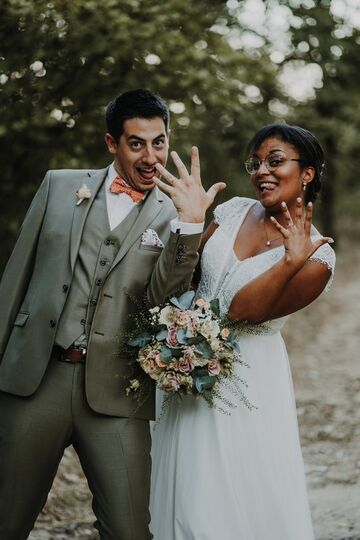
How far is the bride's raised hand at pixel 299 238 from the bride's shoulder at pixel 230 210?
545 mm

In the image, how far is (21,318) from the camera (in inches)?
139

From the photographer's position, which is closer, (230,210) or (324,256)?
(324,256)

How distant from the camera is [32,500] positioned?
11.2 ft

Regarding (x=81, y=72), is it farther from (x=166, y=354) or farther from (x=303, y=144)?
(x=166, y=354)

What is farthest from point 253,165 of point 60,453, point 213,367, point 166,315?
point 60,453

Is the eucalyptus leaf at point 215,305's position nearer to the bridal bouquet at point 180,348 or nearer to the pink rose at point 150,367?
the bridal bouquet at point 180,348

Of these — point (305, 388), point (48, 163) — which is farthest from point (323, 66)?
point (48, 163)

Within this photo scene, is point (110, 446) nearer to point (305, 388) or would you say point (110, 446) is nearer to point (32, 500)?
point (32, 500)

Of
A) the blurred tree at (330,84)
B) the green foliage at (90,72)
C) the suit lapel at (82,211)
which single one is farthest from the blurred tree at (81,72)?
the blurred tree at (330,84)

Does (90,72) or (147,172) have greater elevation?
(90,72)

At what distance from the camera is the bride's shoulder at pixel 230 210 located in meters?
4.10

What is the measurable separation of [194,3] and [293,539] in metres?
4.77

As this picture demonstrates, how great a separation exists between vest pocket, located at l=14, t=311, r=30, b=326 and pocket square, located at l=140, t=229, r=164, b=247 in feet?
1.96

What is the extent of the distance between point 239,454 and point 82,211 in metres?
1.37
